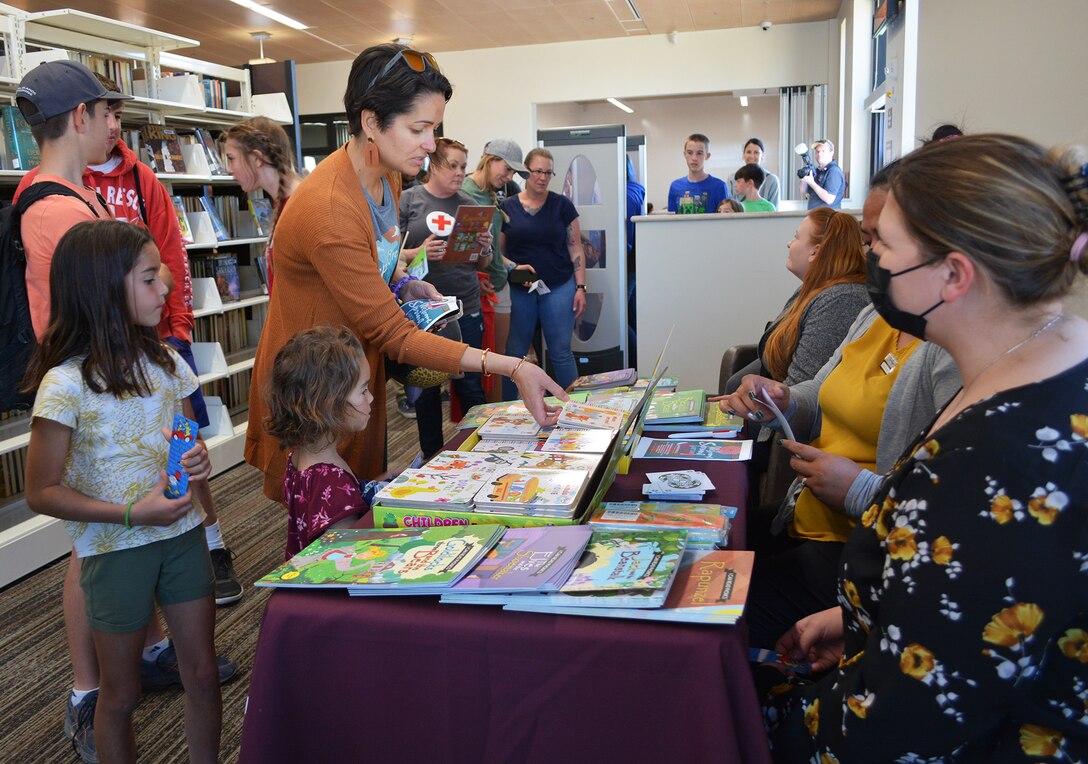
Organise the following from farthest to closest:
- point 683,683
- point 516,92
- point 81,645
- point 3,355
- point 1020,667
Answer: point 516,92 → point 3,355 → point 81,645 → point 683,683 → point 1020,667

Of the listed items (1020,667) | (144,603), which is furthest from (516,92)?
(1020,667)

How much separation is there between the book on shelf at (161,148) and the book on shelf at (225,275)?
59 cm

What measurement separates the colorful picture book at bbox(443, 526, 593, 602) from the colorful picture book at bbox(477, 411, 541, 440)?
1.74 ft

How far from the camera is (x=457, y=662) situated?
1158 mm

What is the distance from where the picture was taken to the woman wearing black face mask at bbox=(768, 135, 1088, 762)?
89 cm

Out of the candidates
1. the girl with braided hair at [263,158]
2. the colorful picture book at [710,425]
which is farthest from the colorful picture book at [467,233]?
the colorful picture book at [710,425]

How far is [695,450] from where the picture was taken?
1.92m

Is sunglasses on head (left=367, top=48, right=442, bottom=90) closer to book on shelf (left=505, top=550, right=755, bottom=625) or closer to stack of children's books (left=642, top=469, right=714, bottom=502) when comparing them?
A: stack of children's books (left=642, top=469, right=714, bottom=502)

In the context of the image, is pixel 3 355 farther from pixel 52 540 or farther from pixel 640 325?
pixel 640 325

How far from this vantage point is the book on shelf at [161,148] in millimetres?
4328

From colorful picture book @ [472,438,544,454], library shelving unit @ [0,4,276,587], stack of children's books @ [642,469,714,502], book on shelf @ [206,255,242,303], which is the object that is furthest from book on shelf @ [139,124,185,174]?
stack of children's books @ [642,469,714,502]

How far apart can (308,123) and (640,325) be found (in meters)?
8.79

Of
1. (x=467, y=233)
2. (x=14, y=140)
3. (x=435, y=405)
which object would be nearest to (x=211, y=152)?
(x=14, y=140)

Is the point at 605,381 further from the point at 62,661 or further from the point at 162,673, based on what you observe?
the point at 62,661
